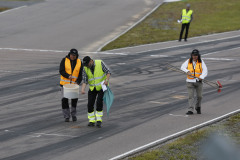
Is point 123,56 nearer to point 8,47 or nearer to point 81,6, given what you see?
point 8,47

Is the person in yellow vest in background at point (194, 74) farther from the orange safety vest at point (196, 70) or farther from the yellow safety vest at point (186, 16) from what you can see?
the yellow safety vest at point (186, 16)

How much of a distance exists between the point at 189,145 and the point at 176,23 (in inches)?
953

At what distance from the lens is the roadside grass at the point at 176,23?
30.6m

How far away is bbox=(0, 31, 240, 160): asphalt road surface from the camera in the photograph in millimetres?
11938

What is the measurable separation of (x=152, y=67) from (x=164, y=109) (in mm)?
7562

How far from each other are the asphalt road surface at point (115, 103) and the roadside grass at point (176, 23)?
253 cm

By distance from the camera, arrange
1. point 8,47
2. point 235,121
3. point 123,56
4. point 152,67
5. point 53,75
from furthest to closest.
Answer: point 8,47, point 123,56, point 152,67, point 53,75, point 235,121

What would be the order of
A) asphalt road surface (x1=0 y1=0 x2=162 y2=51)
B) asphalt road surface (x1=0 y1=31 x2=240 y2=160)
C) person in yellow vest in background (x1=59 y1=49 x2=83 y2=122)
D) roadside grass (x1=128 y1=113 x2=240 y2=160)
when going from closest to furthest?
1. roadside grass (x1=128 y1=113 x2=240 y2=160)
2. asphalt road surface (x1=0 y1=31 x2=240 y2=160)
3. person in yellow vest in background (x1=59 y1=49 x2=83 y2=122)
4. asphalt road surface (x1=0 y1=0 x2=162 y2=51)

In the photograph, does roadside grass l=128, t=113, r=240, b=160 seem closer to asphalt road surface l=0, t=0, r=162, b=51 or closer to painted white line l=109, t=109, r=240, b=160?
painted white line l=109, t=109, r=240, b=160

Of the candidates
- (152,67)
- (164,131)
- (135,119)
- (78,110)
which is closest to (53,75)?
(152,67)

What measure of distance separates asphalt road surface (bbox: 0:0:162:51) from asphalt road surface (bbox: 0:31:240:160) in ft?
10.3

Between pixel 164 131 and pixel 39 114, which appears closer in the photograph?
pixel 164 131

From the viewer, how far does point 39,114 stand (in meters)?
15.0

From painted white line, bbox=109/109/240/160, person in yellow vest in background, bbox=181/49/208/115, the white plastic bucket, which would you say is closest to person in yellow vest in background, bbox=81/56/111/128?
the white plastic bucket
